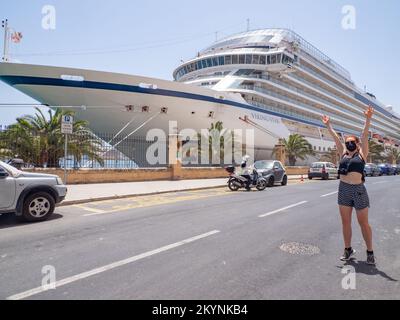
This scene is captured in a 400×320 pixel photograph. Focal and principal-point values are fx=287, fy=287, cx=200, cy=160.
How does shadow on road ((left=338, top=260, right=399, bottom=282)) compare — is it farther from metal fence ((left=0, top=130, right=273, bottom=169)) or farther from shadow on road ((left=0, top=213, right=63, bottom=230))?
metal fence ((left=0, top=130, right=273, bottom=169))

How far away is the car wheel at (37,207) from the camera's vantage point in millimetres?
6078

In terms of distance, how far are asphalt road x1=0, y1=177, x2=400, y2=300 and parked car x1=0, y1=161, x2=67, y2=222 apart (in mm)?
345

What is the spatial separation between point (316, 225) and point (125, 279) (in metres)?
4.50

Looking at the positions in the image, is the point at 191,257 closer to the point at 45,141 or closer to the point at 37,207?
the point at 37,207

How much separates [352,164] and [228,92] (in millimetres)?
21551

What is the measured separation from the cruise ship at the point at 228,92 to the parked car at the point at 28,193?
11.9 metres

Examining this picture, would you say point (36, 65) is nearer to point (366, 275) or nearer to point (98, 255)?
point (98, 255)

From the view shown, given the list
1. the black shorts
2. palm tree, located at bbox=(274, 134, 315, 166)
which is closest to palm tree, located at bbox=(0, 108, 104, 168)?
the black shorts

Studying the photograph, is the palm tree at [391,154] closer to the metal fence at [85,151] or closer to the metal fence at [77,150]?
the metal fence at [85,151]

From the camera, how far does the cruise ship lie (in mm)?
17531

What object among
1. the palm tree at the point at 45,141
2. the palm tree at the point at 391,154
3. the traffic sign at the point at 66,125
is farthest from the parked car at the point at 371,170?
the palm tree at the point at 391,154
